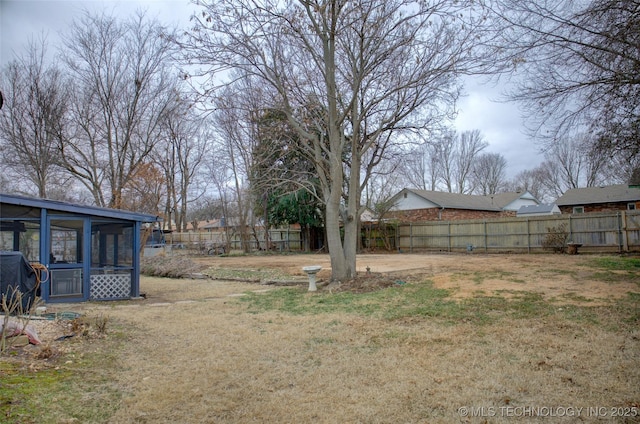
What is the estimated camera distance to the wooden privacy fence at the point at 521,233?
18.0 m

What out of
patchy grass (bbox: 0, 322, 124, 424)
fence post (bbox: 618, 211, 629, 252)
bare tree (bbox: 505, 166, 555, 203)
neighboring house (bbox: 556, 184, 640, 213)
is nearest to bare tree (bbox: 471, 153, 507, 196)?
bare tree (bbox: 505, 166, 555, 203)

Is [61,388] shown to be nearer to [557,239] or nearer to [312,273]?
[312,273]

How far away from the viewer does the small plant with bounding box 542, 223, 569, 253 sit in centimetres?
1947

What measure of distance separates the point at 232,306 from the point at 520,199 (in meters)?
36.0

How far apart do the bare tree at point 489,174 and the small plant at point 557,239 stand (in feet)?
101

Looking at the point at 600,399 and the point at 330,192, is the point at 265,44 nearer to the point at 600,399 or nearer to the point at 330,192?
the point at 330,192

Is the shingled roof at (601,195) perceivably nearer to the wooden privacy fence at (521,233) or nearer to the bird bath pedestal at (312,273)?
the wooden privacy fence at (521,233)

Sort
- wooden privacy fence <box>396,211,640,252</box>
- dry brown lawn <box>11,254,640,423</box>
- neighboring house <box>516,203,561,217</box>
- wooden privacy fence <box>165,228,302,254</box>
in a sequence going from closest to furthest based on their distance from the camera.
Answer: dry brown lawn <box>11,254,640,423</box> → wooden privacy fence <box>396,211,640,252</box> → wooden privacy fence <box>165,228,302,254</box> → neighboring house <box>516,203,561,217</box>

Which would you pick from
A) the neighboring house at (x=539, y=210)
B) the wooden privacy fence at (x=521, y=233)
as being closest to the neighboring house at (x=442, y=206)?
the neighboring house at (x=539, y=210)

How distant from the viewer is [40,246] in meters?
9.41

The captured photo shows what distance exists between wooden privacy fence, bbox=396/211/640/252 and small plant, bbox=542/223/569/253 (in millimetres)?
163

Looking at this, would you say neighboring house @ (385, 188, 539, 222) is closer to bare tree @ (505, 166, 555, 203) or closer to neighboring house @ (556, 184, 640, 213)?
neighboring house @ (556, 184, 640, 213)

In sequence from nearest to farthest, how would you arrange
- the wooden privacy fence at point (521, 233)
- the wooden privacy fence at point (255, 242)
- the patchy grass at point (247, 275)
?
the patchy grass at point (247, 275) < the wooden privacy fence at point (521, 233) < the wooden privacy fence at point (255, 242)

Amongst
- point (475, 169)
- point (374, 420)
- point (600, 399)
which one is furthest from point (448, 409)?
point (475, 169)
